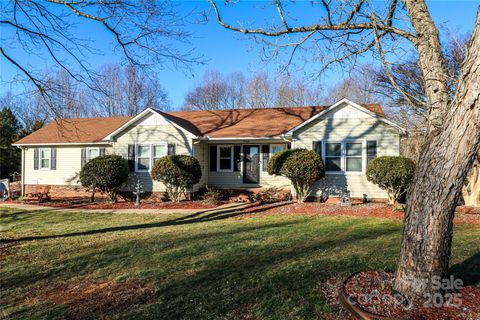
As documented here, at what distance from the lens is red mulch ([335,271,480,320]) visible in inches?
128

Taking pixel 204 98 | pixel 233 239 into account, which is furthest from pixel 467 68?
pixel 204 98

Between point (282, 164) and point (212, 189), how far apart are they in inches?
156

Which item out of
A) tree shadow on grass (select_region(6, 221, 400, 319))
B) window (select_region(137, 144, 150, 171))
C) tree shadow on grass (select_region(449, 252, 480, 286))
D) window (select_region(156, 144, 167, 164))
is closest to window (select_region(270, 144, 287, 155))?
window (select_region(156, 144, 167, 164))

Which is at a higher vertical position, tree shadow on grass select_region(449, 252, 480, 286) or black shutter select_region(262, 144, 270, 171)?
black shutter select_region(262, 144, 270, 171)

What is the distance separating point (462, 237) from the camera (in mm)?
7215

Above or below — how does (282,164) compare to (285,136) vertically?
below

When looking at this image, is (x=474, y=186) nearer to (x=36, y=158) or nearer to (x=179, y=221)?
(x=179, y=221)

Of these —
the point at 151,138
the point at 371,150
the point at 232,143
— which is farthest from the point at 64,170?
the point at 371,150

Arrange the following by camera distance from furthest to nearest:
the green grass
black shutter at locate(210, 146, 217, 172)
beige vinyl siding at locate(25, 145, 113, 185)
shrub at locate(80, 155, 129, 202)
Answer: beige vinyl siding at locate(25, 145, 113, 185) → black shutter at locate(210, 146, 217, 172) → shrub at locate(80, 155, 129, 202) → the green grass

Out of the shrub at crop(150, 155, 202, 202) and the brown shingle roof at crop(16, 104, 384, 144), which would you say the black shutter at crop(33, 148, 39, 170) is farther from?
the shrub at crop(150, 155, 202, 202)

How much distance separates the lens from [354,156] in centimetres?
1360

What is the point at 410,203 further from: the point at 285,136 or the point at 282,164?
the point at 285,136

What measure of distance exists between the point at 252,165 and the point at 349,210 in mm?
5892

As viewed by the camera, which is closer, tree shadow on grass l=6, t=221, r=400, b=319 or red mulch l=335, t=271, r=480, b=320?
red mulch l=335, t=271, r=480, b=320
